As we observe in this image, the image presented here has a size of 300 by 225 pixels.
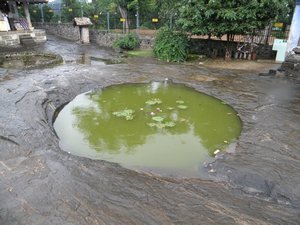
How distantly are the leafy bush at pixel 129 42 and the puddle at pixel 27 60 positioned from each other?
12.9ft

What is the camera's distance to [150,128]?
6.14m

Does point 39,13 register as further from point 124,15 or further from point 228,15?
point 228,15

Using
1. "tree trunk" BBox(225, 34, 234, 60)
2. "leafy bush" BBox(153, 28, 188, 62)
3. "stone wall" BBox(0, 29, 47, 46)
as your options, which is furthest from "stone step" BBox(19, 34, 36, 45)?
"tree trunk" BBox(225, 34, 234, 60)

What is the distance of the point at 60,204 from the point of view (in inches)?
139

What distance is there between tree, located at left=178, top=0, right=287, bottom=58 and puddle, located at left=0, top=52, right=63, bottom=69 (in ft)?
21.4

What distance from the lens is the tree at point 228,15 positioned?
11.2 m

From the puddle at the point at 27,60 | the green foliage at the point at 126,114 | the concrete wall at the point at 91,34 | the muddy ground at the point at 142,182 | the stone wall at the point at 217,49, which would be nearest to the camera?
the muddy ground at the point at 142,182

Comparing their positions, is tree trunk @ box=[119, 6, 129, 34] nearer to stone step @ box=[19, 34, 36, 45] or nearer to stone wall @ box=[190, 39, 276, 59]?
stone wall @ box=[190, 39, 276, 59]

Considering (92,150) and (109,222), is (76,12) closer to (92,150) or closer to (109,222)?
(92,150)

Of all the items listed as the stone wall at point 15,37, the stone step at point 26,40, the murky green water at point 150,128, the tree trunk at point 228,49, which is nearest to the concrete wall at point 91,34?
the stone wall at point 15,37

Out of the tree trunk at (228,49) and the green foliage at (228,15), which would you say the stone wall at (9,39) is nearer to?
the green foliage at (228,15)

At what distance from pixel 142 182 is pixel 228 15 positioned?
9406 mm

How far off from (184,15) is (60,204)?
1084 cm

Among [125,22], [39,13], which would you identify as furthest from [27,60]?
[39,13]
